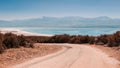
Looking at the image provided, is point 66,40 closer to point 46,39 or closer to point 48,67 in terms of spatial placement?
point 46,39

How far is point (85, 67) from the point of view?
59.2 ft

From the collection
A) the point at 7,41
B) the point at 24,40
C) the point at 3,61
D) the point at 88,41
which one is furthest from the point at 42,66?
the point at 88,41

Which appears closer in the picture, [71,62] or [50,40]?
[71,62]

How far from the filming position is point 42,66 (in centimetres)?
1814

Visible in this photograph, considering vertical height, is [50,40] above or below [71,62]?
below

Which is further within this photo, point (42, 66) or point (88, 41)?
point (88, 41)

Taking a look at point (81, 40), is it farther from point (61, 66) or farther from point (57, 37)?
point (61, 66)

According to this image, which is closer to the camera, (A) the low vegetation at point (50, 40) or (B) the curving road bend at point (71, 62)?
(B) the curving road bend at point (71, 62)

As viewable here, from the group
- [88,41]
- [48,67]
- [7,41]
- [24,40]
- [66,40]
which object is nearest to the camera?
[48,67]

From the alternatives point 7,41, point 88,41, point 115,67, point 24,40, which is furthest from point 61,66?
point 88,41

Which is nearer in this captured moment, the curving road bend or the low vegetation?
the curving road bend

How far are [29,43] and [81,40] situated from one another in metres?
27.6

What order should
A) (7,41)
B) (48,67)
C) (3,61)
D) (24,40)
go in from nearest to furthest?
(48,67) → (3,61) → (7,41) → (24,40)

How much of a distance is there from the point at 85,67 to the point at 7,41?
46.0 ft
